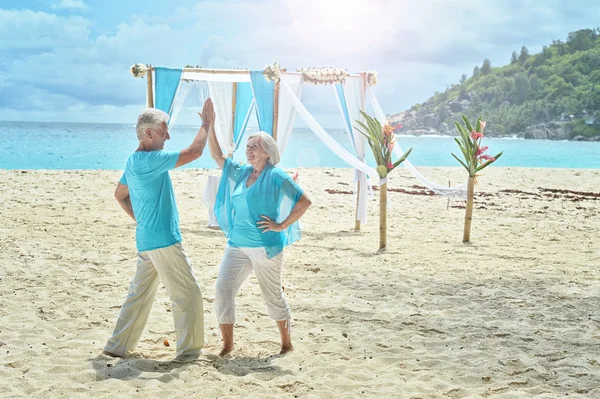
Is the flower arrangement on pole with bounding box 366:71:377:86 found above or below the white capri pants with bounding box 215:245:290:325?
above

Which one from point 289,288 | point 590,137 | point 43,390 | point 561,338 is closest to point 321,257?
point 289,288

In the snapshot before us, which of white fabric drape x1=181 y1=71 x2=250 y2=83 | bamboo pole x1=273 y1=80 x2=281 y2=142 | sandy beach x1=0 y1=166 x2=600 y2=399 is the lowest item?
sandy beach x1=0 y1=166 x2=600 y2=399

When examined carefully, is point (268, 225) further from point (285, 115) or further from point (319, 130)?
point (285, 115)

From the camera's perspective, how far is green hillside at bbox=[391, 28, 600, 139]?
7856 cm

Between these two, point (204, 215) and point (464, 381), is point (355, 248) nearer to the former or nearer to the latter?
point (204, 215)

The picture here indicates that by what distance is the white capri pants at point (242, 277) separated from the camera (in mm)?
3865

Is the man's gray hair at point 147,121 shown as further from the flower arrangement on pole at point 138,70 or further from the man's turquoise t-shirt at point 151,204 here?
the flower arrangement on pole at point 138,70

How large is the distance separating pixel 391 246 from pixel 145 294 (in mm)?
4748

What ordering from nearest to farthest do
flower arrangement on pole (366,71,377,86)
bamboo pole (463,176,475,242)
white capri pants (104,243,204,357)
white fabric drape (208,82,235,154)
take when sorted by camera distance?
white capri pants (104,243,204,357), bamboo pole (463,176,475,242), white fabric drape (208,82,235,154), flower arrangement on pole (366,71,377,86)

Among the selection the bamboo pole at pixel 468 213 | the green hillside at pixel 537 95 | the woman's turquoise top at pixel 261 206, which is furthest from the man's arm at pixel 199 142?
the green hillside at pixel 537 95

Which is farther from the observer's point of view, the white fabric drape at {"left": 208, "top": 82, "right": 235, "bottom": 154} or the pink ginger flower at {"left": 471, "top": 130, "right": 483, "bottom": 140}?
the white fabric drape at {"left": 208, "top": 82, "right": 235, "bottom": 154}

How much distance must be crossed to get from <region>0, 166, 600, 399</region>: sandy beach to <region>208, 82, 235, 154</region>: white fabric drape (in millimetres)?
1373

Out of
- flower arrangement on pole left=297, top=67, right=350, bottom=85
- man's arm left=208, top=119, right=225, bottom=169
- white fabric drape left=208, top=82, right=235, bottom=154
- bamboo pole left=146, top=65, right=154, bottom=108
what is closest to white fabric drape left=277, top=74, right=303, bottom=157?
flower arrangement on pole left=297, top=67, right=350, bottom=85

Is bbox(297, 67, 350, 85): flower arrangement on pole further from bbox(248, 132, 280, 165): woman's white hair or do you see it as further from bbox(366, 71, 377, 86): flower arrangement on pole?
bbox(248, 132, 280, 165): woman's white hair
